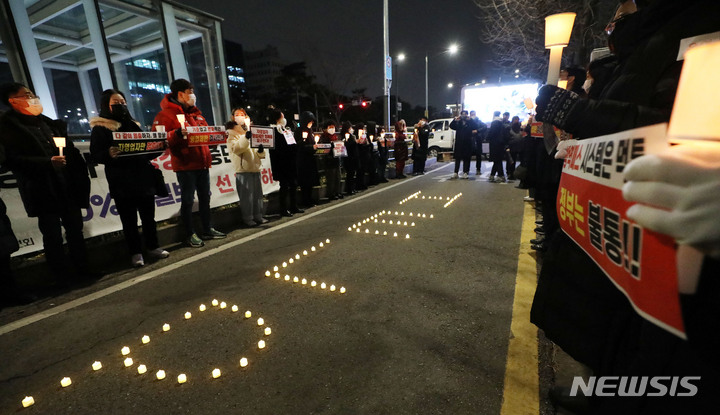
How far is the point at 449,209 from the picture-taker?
6.80 metres

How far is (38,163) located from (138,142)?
995mm

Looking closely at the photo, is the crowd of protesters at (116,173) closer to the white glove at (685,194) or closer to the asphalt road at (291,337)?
the asphalt road at (291,337)

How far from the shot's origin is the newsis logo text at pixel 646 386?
96 cm

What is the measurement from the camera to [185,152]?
16.1ft

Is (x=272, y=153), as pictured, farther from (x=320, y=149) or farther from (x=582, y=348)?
(x=582, y=348)

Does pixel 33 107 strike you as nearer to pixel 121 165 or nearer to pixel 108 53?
pixel 121 165

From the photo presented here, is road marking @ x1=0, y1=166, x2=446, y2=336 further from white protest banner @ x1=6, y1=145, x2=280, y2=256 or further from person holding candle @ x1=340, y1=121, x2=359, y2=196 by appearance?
person holding candle @ x1=340, y1=121, x2=359, y2=196

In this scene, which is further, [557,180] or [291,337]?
[557,180]

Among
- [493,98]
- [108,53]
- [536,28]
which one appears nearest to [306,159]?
[108,53]

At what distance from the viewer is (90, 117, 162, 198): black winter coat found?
405cm

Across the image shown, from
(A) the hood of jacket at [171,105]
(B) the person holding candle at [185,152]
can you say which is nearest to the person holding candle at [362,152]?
(B) the person holding candle at [185,152]

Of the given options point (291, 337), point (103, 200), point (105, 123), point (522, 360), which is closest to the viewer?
point (522, 360)

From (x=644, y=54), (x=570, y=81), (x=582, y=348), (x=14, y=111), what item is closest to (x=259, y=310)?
(x=582, y=348)

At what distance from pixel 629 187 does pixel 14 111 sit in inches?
202
